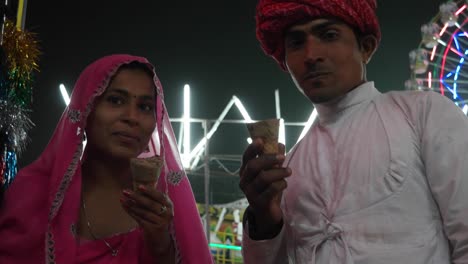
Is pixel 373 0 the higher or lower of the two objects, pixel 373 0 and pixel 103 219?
the higher

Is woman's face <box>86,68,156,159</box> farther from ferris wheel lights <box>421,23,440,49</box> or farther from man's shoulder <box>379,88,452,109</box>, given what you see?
ferris wheel lights <box>421,23,440,49</box>

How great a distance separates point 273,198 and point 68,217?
1.13 m

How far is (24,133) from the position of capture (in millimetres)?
2547

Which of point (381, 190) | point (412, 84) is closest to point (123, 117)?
point (381, 190)

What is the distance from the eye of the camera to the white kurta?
1.63 metres

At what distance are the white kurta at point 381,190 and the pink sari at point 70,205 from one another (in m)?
0.57

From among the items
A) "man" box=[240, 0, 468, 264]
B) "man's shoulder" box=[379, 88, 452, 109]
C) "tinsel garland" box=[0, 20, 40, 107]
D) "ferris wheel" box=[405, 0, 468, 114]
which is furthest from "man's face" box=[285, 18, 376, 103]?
"ferris wheel" box=[405, 0, 468, 114]

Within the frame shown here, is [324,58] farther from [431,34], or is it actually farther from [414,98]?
[431,34]

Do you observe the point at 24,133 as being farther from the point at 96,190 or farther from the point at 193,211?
the point at 193,211

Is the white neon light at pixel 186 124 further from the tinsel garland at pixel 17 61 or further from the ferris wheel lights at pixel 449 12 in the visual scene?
the tinsel garland at pixel 17 61

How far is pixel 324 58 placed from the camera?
1.93m

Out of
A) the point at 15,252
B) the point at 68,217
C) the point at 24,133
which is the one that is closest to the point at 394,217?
the point at 68,217

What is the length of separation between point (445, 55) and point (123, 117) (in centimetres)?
879

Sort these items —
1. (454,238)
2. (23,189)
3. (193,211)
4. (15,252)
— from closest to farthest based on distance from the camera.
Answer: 1. (454,238)
2. (15,252)
3. (23,189)
4. (193,211)
